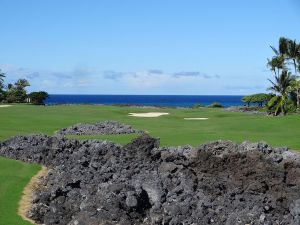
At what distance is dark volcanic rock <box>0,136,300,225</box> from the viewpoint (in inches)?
689

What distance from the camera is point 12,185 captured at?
65.3 feet

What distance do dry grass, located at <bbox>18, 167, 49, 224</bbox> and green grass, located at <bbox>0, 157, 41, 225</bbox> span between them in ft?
0.49

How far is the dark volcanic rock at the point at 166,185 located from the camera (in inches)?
689

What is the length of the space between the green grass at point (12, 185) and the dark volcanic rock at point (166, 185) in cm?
71

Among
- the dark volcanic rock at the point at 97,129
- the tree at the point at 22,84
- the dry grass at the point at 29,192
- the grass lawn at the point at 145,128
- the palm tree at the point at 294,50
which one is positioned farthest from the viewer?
the tree at the point at 22,84

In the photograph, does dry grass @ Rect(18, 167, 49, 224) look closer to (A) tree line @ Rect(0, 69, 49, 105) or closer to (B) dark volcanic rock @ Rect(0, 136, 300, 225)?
(B) dark volcanic rock @ Rect(0, 136, 300, 225)

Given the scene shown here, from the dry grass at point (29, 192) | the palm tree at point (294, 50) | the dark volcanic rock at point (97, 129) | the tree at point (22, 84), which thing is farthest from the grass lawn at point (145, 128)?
the tree at point (22, 84)

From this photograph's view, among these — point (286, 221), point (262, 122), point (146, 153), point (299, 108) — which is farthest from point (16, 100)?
point (286, 221)

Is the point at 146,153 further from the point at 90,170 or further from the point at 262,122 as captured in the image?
the point at 262,122

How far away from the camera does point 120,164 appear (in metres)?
22.0

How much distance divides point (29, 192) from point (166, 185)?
5095 millimetres

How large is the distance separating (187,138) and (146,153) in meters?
8.37

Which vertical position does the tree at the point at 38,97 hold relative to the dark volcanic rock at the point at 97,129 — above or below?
above

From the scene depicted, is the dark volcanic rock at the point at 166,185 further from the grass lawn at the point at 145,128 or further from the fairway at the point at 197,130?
the fairway at the point at 197,130
